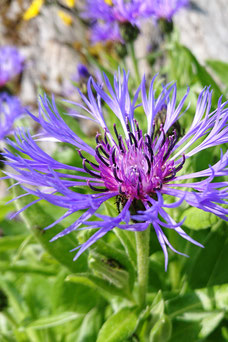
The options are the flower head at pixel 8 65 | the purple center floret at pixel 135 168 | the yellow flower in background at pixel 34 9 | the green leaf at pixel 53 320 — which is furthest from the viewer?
the yellow flower in background at pixel 34 9

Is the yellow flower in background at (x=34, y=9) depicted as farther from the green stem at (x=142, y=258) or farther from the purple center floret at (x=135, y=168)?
the green stem at (x=142, y=258)

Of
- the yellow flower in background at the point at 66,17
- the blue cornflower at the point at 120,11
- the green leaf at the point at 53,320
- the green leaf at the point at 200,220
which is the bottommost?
the green leaf at the point at 53,320

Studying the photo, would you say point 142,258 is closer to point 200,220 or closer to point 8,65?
point 200,220

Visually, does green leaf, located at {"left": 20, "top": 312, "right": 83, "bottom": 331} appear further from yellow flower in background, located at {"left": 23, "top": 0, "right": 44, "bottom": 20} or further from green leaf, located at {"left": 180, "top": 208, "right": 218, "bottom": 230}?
yellow flower in background, located at {"left": 23, "top": 0, "right": 44, "bottom": 20}

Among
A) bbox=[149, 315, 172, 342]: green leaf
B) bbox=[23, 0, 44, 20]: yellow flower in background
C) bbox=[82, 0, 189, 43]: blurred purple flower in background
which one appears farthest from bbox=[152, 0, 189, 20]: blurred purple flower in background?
bbox=[23, 0, 44, 20]: yellow flower in background

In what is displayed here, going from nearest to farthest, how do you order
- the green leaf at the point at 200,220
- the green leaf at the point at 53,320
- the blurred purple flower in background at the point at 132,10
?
the green leaf at the point at 200,220 → the green leaf at the point at 53,320 → the blurred purple flower in background at the point at 132,10

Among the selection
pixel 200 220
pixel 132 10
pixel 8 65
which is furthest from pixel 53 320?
pixel 8 65

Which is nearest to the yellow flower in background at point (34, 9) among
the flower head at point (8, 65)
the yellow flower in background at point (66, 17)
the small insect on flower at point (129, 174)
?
the yellow flower in background at point (66, 17)
